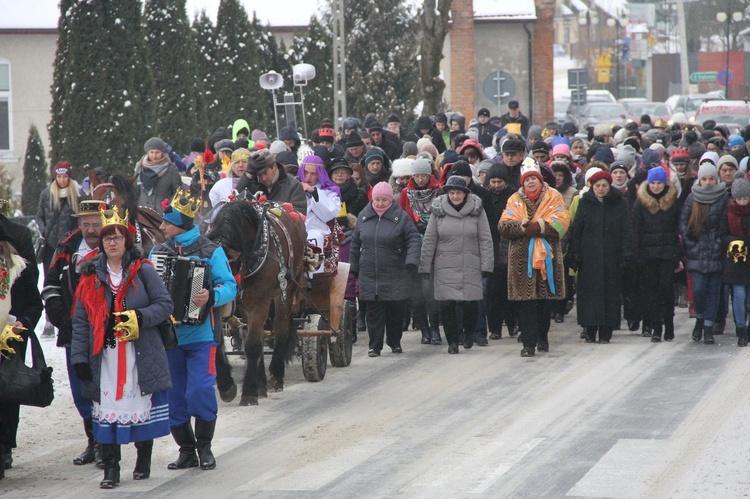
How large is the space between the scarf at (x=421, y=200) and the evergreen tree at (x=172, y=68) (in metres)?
17.5

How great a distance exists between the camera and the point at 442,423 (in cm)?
1028

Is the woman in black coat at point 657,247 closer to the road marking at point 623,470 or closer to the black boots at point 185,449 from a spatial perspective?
the road marking at point 623,470

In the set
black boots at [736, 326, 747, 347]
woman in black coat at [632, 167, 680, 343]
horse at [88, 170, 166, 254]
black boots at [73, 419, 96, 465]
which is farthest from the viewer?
woman in black coat at [632, 167, 680, 343]

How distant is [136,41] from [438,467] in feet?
57.7

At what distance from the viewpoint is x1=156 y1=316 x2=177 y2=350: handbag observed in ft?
27.8

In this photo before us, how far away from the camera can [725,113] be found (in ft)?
136

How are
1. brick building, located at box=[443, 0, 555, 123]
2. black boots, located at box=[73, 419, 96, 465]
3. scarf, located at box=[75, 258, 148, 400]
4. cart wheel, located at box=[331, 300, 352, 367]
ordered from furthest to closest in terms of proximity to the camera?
brick building, located at box=[443, 0, 555, 123]
cart wheel, located at box=[331, 300, 352, 367]
black boots, located at box=[73, 419, 96, 465]
scarf, located at box=[75, 258, 148, 400]

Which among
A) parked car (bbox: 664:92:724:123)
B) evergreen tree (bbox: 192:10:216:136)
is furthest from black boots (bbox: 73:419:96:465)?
parked car (bbox: 664:92:724:123)

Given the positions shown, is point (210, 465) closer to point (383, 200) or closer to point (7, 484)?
point (7, 484)

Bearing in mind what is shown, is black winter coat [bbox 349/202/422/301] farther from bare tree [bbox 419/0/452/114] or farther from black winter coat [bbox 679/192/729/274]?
bare tree [bbox 419/0/452/114]

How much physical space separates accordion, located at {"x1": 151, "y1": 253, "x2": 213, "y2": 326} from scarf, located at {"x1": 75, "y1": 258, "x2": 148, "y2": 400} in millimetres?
428

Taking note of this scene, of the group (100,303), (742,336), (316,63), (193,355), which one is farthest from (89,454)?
(316,63)

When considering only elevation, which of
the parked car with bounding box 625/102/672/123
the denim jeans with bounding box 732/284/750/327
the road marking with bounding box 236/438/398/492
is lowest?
the road marking with bounding box 236/438/398/492

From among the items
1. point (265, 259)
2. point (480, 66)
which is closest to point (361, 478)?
point (265, 259)
